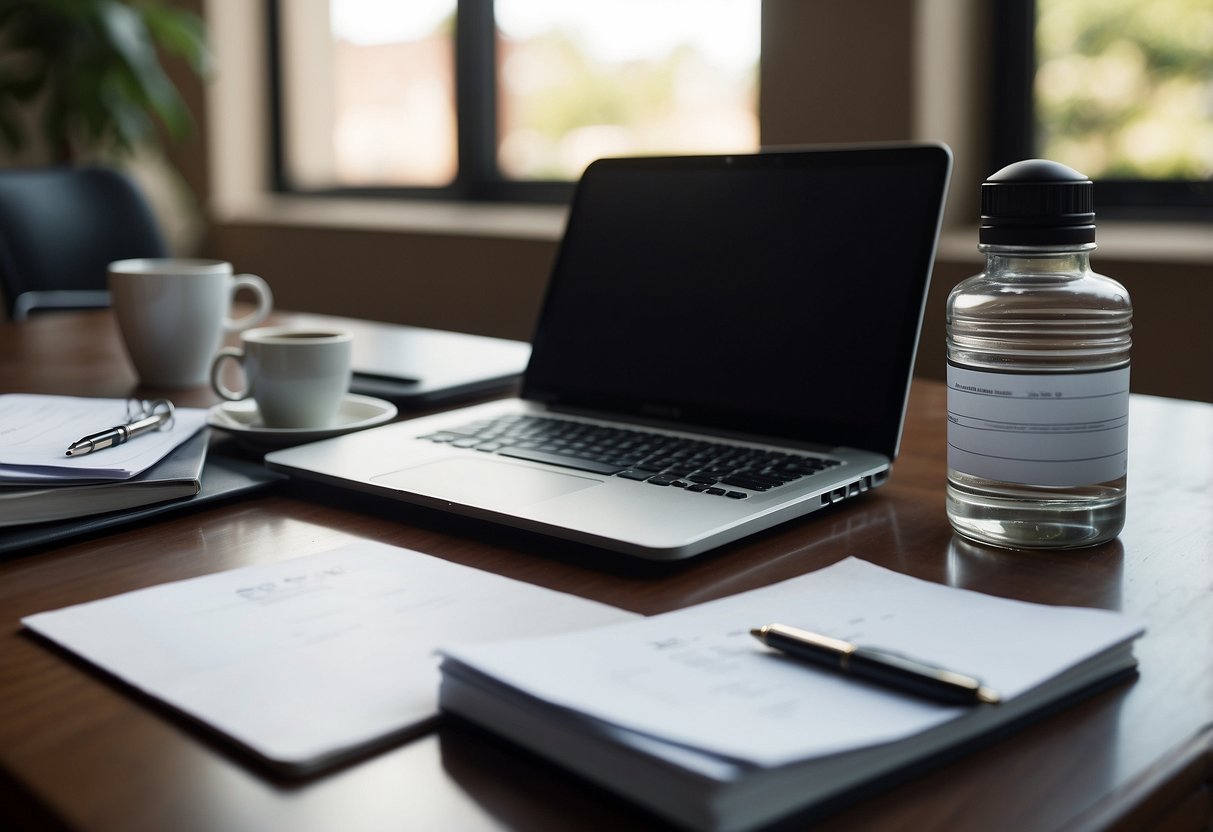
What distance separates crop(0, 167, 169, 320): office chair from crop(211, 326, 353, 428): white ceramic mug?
1284mm

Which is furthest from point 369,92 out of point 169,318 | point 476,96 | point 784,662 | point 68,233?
point 784,662

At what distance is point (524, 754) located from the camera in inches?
17.7

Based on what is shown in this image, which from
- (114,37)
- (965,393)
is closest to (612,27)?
(114,37)

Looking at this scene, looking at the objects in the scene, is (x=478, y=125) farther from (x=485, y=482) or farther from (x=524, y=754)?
(x=524, y=754)

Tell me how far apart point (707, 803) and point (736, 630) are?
14cm

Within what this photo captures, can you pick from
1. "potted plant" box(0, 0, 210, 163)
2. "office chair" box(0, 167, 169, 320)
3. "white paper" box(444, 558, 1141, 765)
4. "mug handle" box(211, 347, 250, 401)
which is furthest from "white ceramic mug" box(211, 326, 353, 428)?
"potted plant" box(0, 0, 210, 163)

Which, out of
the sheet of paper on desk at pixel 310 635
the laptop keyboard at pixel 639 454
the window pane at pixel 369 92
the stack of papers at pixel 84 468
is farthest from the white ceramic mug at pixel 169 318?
the window pane at pixel 369 92

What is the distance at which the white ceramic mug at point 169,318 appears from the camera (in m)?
1.17

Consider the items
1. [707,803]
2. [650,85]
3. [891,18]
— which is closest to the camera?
[707,803]

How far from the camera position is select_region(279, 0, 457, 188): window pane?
11.1 ft

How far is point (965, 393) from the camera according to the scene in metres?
0.67

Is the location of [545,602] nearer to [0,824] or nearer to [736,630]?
[736,630]

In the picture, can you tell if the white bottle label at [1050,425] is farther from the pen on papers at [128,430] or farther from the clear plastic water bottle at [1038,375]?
the pen on papers at [128,430]

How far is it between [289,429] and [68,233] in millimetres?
1541
